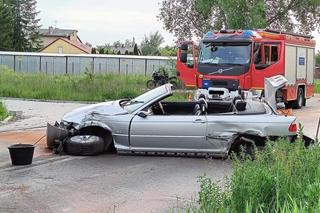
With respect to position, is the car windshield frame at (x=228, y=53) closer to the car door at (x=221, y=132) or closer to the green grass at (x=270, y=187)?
the car door at (x=221, y=132)

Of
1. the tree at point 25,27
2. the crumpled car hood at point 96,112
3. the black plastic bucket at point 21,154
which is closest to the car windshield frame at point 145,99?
the crumpled car hood at point 96,112

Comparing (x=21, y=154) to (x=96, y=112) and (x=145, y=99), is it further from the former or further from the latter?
(x=145, y=99)

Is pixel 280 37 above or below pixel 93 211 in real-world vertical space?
above

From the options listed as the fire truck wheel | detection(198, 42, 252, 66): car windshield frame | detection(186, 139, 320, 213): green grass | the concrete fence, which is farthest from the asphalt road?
the concrete fence

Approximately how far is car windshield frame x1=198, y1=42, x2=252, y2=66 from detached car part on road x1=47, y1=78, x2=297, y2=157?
863 centimetres

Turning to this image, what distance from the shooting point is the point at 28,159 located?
9820mm

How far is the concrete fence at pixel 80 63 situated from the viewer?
56.2m

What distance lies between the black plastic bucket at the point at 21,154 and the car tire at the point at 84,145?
41.4 inches

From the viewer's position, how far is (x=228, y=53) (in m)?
19.7

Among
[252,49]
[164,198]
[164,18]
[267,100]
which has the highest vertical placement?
[164,18]

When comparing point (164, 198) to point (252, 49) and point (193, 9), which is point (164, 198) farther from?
point (193, 9)

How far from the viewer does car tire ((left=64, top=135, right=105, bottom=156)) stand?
10656 mm

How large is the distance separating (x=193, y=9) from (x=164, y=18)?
329cm

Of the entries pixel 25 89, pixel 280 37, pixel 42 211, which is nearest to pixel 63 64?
pixel 25 89
